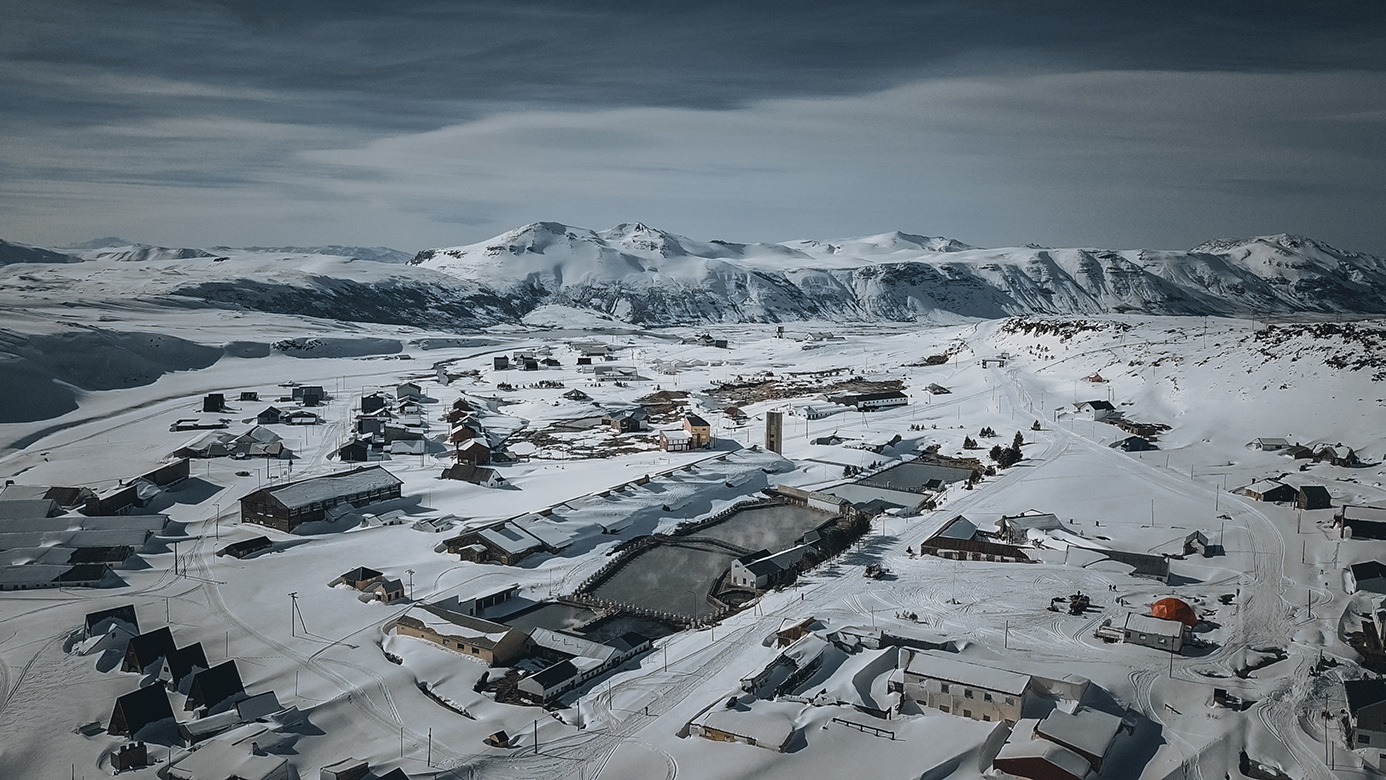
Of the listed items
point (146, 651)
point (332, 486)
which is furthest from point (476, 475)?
point (146, 651)

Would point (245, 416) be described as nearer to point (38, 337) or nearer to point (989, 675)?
point (38, 337)

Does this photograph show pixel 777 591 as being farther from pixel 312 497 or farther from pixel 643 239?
pixel 643 239

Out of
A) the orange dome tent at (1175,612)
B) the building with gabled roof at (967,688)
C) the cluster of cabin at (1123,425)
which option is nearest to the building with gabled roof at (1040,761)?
the building with gabled roof at (967,688)

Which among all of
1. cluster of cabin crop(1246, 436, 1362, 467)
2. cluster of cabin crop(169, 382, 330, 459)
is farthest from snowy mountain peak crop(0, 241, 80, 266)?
cluster of cabin crop(1246, 436, 1362, 467)

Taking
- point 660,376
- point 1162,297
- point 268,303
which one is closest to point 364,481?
point 660,376

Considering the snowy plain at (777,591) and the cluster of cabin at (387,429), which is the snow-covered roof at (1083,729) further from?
the cluster of cabin at (387,429)

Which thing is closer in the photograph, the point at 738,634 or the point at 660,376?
the point at 738,634

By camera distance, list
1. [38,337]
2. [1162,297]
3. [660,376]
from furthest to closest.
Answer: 1. [1162,297]
2. [660,376]
3. [38,337]
